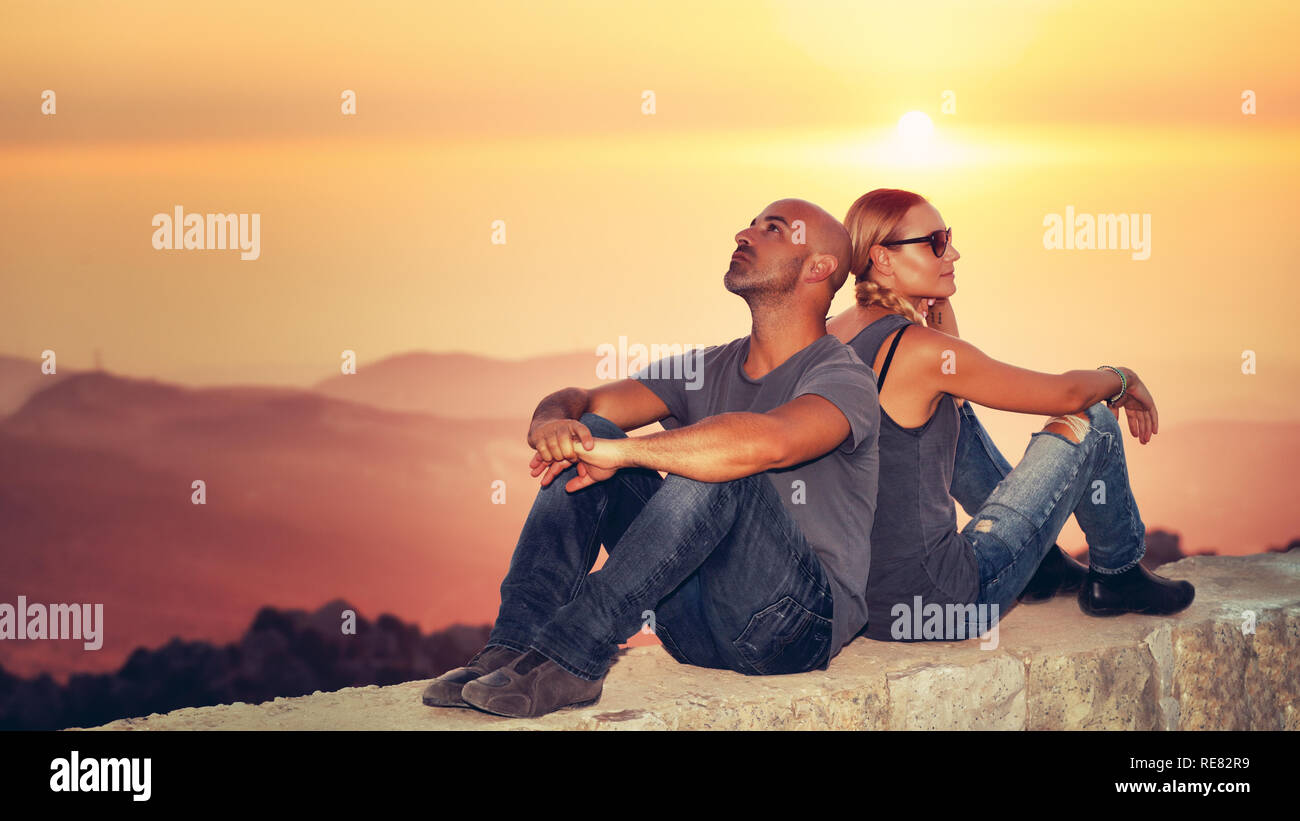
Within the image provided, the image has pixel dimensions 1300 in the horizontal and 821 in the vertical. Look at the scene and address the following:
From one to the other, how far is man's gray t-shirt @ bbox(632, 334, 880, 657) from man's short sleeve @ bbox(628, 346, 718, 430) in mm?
316

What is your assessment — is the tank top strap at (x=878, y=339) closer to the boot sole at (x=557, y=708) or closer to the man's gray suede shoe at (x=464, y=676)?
the boot sole at (x=557, y=708)

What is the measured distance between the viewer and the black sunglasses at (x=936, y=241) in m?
3.82

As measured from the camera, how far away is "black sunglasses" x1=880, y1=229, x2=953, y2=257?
3.82 metres

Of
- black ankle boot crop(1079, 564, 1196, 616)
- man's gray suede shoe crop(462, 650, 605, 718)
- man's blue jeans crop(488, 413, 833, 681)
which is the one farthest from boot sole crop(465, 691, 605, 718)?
black ankle boot crop(1079, 564, 1196, 616)

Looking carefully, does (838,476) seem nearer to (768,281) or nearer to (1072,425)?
(768,281)

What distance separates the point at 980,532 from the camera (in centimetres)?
379

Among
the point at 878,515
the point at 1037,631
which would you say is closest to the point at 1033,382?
the point at 878,515

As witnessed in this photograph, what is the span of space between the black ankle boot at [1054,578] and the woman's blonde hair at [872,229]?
1.48 m

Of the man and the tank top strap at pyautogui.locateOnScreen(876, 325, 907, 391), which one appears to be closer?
the man

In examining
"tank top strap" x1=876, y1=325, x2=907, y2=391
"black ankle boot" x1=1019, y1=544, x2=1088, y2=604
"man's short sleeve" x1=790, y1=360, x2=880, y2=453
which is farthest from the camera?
"black ankle boot" x1=1019, y1=544, x2=1088, y2=604

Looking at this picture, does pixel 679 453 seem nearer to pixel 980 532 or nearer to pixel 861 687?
pixel 861 687

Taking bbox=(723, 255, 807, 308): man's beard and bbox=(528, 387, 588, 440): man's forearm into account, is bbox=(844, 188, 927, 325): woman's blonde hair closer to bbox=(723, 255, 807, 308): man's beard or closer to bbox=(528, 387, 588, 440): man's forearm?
bbox=(723, 255, 807, 308): man's beard

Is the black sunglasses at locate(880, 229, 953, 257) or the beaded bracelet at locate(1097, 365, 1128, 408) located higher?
the black sunglasses at locate(880, 229, 953, 257)

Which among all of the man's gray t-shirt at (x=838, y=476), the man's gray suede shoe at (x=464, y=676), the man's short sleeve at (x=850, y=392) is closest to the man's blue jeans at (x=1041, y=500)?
the man's gray t-shirt at (x=838, y=476)
